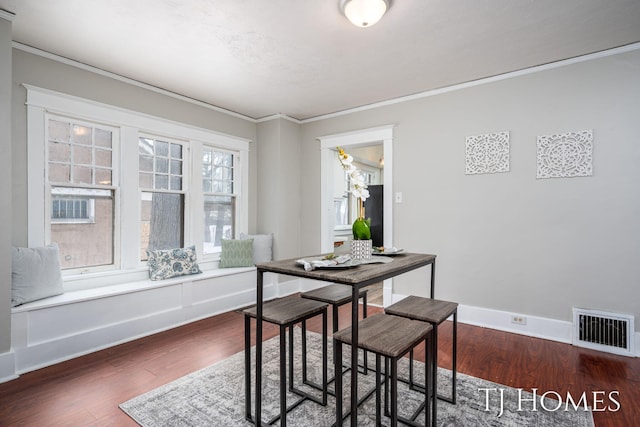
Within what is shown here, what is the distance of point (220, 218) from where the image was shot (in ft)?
15.2

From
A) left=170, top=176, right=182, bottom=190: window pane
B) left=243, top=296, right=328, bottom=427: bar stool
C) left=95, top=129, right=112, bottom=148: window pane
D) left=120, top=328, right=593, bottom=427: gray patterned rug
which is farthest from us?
left=170, top=176, right=182, bottom=190: window pane

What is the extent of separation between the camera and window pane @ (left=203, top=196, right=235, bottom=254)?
175 inches

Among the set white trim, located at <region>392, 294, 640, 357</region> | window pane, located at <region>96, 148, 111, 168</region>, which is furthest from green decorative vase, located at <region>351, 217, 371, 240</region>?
window pane, located at <region>96, 148, 111, 168</region>

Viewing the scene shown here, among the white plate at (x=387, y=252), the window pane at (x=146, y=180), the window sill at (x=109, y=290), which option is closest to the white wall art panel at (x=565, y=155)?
the white plate at (x=387, y=252)

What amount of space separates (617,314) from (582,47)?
2.35 m

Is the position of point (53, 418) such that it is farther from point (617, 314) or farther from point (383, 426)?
point (617, 314)

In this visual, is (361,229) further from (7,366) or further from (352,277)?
(7,366)

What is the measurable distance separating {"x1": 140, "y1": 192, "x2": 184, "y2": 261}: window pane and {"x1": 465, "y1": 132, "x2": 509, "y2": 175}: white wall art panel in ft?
11.5

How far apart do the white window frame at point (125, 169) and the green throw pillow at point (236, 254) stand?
0.49ft

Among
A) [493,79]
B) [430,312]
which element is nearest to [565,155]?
[493,79]

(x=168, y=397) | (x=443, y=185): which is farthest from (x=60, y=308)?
(x=443, y=185)

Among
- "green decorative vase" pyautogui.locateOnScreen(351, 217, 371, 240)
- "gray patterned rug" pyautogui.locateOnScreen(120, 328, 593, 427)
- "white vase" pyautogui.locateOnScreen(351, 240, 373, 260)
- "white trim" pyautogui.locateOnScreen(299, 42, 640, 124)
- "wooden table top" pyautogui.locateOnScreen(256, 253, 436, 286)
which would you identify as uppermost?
"white trim" pyautogui.locateOnScreen(299, 42, 640, 124)

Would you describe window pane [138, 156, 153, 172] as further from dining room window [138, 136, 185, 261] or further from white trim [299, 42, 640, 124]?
white trim [299, 42, 640, 124]

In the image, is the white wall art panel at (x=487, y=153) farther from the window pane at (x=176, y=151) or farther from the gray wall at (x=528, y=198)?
the window pane at (x=176, y=151)
